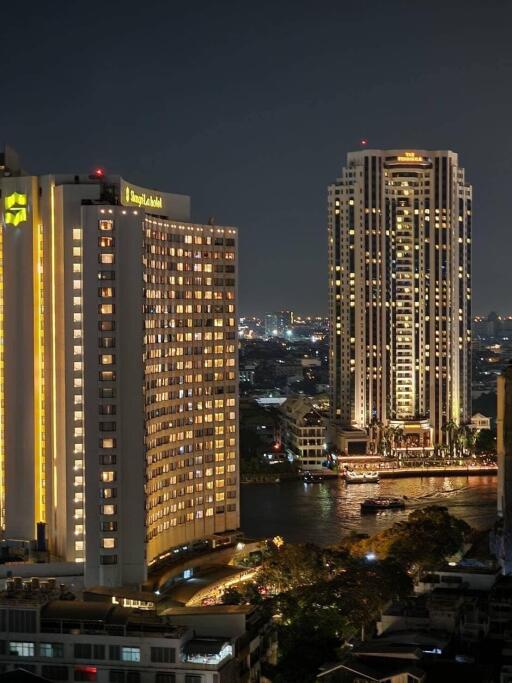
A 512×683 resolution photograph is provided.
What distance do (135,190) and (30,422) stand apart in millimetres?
5153

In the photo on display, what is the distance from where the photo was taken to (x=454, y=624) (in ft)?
61.0

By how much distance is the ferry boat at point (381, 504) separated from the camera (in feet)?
124

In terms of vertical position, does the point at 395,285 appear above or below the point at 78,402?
above

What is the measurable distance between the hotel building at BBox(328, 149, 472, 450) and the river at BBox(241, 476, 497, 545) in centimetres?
799

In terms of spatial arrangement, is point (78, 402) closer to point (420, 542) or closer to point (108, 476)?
point (108, 476)

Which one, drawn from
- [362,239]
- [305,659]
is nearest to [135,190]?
[305,659]

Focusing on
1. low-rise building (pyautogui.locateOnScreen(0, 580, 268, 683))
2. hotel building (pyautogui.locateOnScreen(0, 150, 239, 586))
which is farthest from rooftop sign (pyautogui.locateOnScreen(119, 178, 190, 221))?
low-rise building (pyautogui.locateOnScreen(0, 580, 268, 683))

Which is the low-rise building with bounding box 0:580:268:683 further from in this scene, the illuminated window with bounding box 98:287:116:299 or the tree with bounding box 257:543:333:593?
the illuminated window with bounding box 98:287:116:299

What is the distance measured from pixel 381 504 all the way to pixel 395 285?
17.2m

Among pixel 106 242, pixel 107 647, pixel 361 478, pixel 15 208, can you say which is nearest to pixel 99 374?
pixel 106 242

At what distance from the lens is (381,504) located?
37969 millimetres

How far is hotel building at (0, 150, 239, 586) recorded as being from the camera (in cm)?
2414

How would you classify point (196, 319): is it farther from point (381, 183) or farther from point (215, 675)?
point (381, 183)

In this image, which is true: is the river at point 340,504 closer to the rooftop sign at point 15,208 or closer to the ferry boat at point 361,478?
the ferry boat at point 361,478
